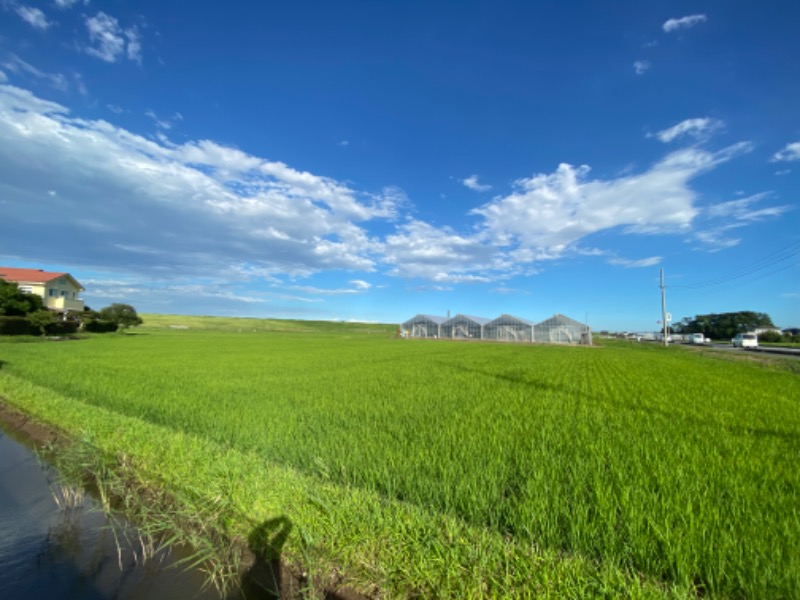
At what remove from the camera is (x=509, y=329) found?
49.3 metres

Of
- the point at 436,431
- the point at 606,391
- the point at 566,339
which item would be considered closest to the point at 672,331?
the point at 566,339

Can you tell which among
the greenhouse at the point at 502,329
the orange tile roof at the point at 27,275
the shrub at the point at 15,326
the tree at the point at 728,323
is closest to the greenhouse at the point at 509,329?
the greenhouse at the point at 502,329

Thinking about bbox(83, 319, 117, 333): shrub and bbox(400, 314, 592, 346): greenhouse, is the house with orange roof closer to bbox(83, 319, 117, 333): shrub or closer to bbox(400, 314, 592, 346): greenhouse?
bbox(83, 319, 117, 333): shrub

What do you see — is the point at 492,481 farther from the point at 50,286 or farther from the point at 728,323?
the point at 728,323

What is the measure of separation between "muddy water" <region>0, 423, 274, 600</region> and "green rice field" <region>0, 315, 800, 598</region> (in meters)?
0.57

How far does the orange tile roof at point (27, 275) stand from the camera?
124 feet

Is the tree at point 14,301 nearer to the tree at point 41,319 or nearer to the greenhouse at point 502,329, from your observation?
the tree at point 41,319

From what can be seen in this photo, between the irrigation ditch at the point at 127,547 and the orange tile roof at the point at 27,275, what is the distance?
46.8m

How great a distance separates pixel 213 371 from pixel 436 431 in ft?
34.8

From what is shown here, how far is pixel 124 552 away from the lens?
131 inches

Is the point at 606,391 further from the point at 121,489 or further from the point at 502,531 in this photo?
the point at 121,489

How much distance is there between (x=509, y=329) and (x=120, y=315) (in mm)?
49467

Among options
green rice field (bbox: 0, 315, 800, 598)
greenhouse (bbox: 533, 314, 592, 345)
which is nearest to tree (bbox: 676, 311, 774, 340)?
greenhouse (bbox: 533, 314, 592, 345)

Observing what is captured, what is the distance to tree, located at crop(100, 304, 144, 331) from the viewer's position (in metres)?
44.8
